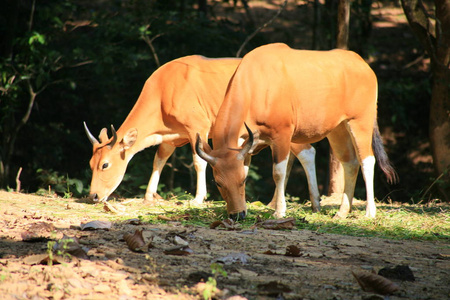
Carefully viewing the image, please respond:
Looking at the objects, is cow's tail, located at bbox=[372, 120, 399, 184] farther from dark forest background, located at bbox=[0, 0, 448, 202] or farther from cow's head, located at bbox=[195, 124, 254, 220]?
dark forest background, located at bbox=[0, 0, 448, 202]

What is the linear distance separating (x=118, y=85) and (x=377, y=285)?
9.03m

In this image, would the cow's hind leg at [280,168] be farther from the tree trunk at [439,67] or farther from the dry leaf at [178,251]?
the tree trunk at [439,67]

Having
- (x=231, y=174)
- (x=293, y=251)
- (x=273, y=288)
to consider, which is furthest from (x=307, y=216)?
(x=273, y=288)

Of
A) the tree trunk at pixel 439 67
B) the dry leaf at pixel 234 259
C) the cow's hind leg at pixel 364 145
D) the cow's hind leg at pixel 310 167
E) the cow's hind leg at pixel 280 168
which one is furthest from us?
the tree trunk at pixel 439 67

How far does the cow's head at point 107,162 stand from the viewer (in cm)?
732

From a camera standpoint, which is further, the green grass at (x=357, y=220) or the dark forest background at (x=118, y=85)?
the dark forest background at (x=118, y=85)

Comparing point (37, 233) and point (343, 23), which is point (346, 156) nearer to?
point (343, 23)

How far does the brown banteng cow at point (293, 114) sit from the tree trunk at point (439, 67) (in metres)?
2.59

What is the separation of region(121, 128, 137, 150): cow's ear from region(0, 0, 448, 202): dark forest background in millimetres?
1603

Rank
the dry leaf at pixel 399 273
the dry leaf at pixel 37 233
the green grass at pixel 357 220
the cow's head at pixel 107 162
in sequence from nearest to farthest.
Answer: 1. the dry leaf at pixel 399 273
2. the dry leaf at pixel 37 233
3. the green grass at pixel 357 220
4. the cow's head at pixel 107 162

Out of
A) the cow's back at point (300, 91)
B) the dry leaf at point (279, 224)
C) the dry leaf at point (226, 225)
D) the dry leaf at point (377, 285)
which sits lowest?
the dry leaf at point (279, 224)

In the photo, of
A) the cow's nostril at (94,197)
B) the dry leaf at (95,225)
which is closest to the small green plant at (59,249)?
the dry leaf at (95,225)

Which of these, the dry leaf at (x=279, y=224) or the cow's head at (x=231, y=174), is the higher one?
the cow's head at (x=231, y=174)

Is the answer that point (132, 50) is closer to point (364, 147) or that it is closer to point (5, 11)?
point (5, 11)
